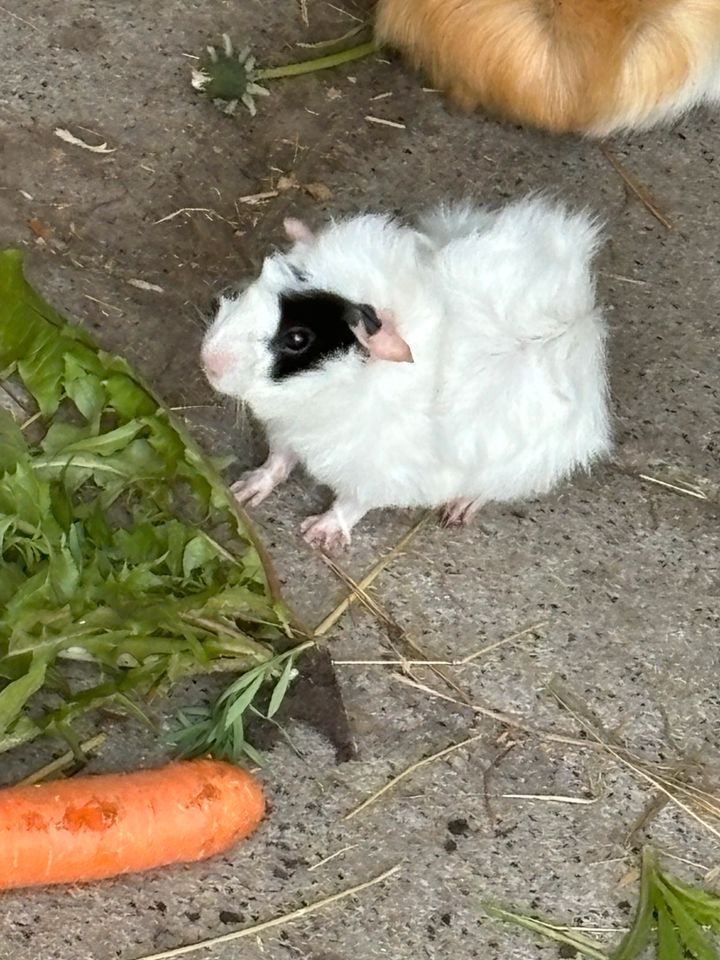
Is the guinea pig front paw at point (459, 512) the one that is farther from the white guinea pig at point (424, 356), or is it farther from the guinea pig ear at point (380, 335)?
the guinea pig ear at point (380, 335)

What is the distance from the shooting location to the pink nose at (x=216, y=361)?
6.00ft

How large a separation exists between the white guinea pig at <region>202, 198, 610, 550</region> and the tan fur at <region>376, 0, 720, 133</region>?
0.45 meters

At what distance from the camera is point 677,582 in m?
2.30

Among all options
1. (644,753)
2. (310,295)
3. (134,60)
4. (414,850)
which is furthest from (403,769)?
(134,60)

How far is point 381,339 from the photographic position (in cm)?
175

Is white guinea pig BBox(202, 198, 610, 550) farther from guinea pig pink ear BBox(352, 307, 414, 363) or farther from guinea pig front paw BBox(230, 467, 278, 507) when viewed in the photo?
guinea pig front paw BBox(230, 467, 278, 507)

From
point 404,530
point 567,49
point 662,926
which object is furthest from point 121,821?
point 567,49

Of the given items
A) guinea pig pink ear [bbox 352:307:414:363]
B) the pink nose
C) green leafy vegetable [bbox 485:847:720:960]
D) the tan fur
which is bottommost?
green leafy vegetable [bbox 485:847:720:960]

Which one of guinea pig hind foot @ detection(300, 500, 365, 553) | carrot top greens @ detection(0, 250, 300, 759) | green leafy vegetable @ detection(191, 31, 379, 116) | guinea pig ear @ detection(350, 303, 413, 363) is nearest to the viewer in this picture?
guinea pig ear @ detection(350, 303, 413, 363)

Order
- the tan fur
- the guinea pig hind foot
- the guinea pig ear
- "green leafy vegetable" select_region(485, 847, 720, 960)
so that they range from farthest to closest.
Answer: the tan fur, the guinea pig hind foot, "green leafy vegetable" select_region(485, 847, 720, 960), the guinea pig ear

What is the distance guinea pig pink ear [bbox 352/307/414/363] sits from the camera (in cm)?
175

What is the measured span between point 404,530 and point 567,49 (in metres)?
Answer: 1.17

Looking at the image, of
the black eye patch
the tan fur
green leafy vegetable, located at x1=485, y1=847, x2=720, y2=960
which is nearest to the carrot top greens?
the black eye patch

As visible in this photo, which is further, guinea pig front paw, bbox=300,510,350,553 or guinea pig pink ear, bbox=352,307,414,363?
guinea pig front paw, bbox=300,510,350,553
